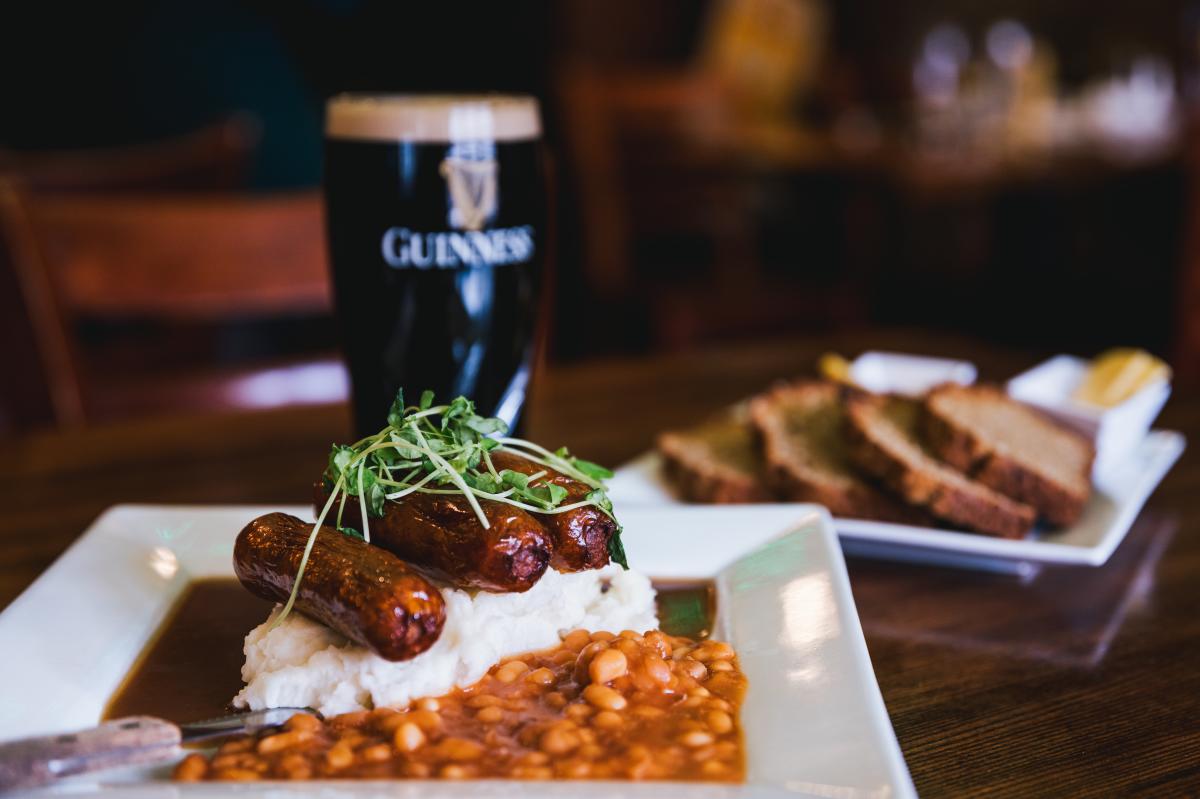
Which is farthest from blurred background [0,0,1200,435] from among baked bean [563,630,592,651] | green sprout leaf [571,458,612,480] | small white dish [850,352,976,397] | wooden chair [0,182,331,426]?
baked bean [563,630,592,651]

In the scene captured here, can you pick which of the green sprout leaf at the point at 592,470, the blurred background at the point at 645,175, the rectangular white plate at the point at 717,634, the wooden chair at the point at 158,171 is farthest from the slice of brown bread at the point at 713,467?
the wooden chair at the point at 158,171

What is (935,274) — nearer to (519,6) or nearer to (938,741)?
(519,6)

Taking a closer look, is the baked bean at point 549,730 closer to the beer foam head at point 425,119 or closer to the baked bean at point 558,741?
the baked bean at point 558,741

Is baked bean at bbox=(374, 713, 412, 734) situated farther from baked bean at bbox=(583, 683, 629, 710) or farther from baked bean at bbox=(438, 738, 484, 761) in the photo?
baked bean at bbox=(583, 683, 629, 710)

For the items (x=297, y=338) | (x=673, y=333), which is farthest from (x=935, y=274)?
(x=297, y=338)

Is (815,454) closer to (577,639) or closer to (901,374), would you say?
(901,374)
